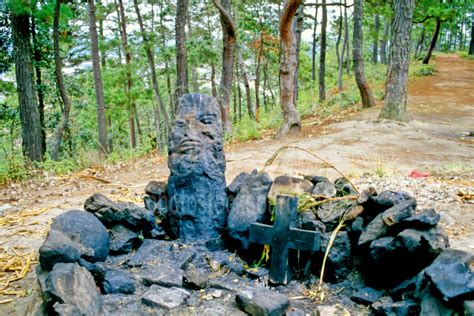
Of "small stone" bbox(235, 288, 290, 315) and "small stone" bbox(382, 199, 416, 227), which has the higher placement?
"small stone" bbox(382, 199, 416, 227)

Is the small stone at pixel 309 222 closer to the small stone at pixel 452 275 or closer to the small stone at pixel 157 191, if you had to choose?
the small stone at pixel 452 275

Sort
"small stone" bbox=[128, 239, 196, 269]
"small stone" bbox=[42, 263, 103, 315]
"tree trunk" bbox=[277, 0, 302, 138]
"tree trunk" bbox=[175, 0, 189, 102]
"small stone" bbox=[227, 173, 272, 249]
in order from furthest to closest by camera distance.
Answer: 1. "tree trunk" bbox=[277, 0, 302, 138]
2. "tree trunk" bbox=[175, 0, 189, 102]
3. "small stone" bbox=[227, 173, 272, 249]
4. "small stone" bbox=[128, 239, 196, 269]
5. "small stone" bbox=[42, 263, 103, 315]

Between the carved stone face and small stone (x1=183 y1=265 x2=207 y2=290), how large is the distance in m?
1.00

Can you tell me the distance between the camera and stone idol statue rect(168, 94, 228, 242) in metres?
3.88

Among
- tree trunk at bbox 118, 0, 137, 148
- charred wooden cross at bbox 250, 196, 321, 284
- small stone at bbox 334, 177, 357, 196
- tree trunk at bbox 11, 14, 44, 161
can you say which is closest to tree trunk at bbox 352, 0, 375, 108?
tree trunk at bbox 118, 0, 137, 148

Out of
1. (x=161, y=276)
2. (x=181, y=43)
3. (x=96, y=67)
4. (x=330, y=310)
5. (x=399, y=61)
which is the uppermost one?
(x=181, y=43)

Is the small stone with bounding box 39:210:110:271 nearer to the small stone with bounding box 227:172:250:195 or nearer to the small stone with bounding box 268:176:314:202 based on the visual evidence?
the small stone with bounding box 227:172:250:195

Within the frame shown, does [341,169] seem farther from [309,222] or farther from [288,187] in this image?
[309,222]

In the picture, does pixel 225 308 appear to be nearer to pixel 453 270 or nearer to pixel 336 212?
pixel 336 212

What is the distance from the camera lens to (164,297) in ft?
9.71

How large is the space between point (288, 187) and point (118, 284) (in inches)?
67.2

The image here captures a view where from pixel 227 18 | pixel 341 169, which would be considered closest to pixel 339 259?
pixel 341 169

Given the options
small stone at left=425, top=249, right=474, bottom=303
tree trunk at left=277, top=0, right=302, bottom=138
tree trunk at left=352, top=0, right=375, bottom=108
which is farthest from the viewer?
tree trunk at left=352, top=0, right=375, bottom=108

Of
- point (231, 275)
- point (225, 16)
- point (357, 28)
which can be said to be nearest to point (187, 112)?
point (231, 275)
